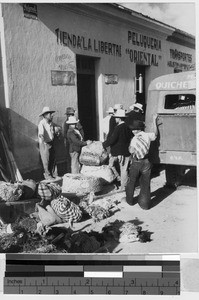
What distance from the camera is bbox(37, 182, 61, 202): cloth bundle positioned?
5.45m

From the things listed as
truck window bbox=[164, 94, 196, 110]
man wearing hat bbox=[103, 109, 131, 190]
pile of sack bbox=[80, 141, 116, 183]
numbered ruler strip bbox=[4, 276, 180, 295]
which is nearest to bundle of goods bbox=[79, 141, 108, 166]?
pile of sack bbox=[80, 141, 116, 183]

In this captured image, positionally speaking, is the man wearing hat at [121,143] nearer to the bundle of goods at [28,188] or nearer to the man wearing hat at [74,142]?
the man wearing hat at [74,142]

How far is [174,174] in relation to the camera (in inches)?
A: 230

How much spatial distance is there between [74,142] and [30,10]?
1.91 m

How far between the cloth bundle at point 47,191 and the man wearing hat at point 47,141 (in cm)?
19

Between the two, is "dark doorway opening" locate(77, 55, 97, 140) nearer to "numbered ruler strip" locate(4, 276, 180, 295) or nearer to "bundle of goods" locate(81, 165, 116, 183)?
"bundle of goods" locate(81, 165, 116, 183)

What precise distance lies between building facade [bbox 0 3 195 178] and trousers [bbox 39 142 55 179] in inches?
3.7

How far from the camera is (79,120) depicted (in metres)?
5.86

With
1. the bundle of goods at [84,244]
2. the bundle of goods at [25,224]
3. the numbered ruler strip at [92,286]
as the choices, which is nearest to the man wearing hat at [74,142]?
the bundle of goods at [25,224]

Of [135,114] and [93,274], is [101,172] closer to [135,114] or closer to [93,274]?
[135,114]

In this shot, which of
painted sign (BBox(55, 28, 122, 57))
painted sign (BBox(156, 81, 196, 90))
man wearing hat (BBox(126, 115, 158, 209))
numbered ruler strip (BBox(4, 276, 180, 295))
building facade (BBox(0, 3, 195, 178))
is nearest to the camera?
numbered ruler strip (BBox(4, 276, 180, 295))

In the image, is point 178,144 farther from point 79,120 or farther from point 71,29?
point 71,29

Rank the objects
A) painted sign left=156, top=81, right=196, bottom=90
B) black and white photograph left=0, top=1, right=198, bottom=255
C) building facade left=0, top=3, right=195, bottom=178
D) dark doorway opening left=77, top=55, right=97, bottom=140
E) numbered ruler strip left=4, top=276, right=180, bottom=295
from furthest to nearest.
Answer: dark doorway opening left=77, top=55, right=97, bottom=140
painted sign left=156, top=81, right=196, bottom=90
building facade left=0, top=3, right=195, bottom=178
black and white photograph left=0, top=1, right=198, bottom=255
numbered ruler strip left=4, top=276, right=180, bottom=295

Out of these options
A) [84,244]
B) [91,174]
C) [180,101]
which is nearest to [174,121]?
[180,101]
